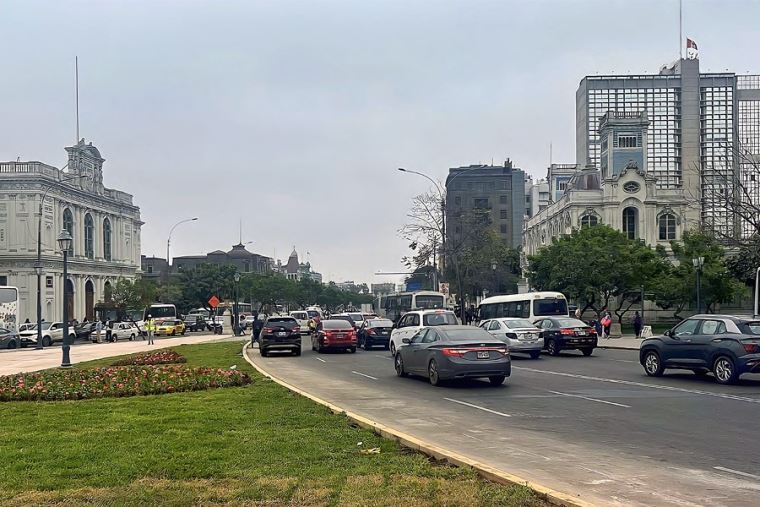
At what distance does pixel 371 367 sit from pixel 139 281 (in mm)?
70386

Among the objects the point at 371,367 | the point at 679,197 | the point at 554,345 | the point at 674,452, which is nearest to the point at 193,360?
the point at 371,367

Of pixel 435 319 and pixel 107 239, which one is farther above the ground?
pixel 107 239

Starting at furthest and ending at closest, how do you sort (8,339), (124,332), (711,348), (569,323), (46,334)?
1. (124,332)
2. (46,334)
3. (8,339)
4. (569,323)
5. (711,348)

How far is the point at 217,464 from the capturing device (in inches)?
343

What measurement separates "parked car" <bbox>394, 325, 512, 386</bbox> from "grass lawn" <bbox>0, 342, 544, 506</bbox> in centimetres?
583

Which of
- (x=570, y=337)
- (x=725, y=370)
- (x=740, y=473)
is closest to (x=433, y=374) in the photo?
(x=725, y=370)

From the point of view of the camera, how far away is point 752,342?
60.1ft

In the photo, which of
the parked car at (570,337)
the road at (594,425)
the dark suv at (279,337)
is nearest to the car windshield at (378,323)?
the dark suv at (279,337)

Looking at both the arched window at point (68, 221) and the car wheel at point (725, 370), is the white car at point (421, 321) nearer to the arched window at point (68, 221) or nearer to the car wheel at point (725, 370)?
the car wheel at point (725, 370)

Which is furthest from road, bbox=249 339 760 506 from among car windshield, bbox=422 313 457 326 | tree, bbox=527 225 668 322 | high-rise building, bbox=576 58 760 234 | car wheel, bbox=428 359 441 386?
high-rise building, bbox=576 58 760 234

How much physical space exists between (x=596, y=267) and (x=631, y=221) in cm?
2652

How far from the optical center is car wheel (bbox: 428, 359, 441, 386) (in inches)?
737

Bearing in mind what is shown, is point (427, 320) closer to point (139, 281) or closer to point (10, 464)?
point (10, 464)

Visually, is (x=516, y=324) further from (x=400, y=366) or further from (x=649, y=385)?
(x=649, y=385)
